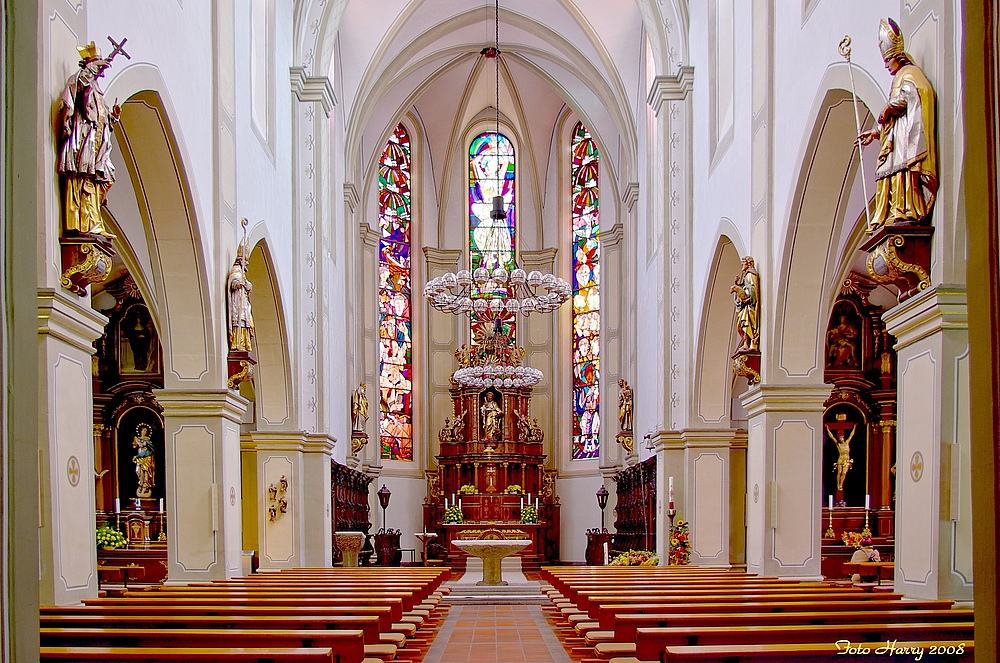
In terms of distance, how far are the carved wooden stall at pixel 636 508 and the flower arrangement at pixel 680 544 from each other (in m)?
3.44

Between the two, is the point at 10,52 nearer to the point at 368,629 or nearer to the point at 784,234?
the point at 368,629

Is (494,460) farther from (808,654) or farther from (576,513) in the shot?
(808,654)

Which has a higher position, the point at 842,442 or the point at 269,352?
the point at 269,352

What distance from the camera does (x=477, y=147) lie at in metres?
30.5

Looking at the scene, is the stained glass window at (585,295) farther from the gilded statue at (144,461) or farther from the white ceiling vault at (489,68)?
the gilded statue at (144,461)

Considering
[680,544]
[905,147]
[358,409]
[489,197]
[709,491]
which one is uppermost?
[489,197]

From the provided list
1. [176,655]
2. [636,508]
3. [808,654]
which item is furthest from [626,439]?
[176,655]

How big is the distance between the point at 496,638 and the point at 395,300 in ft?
59.1

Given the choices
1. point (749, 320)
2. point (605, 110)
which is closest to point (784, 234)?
point (749, 320)

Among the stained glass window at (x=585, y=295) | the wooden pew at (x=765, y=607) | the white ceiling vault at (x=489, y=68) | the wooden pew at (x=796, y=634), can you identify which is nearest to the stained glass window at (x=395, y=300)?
the white ceiling vault at (x=489, y=68)

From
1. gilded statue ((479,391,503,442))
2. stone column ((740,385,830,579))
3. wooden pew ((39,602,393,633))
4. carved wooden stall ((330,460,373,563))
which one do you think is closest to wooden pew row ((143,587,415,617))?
wooden pew ((39,602,393,633))

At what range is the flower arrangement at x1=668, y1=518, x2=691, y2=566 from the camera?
16.0 metres

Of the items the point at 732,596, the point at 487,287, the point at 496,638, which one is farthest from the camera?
the point at 487,287

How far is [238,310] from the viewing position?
484 inches
